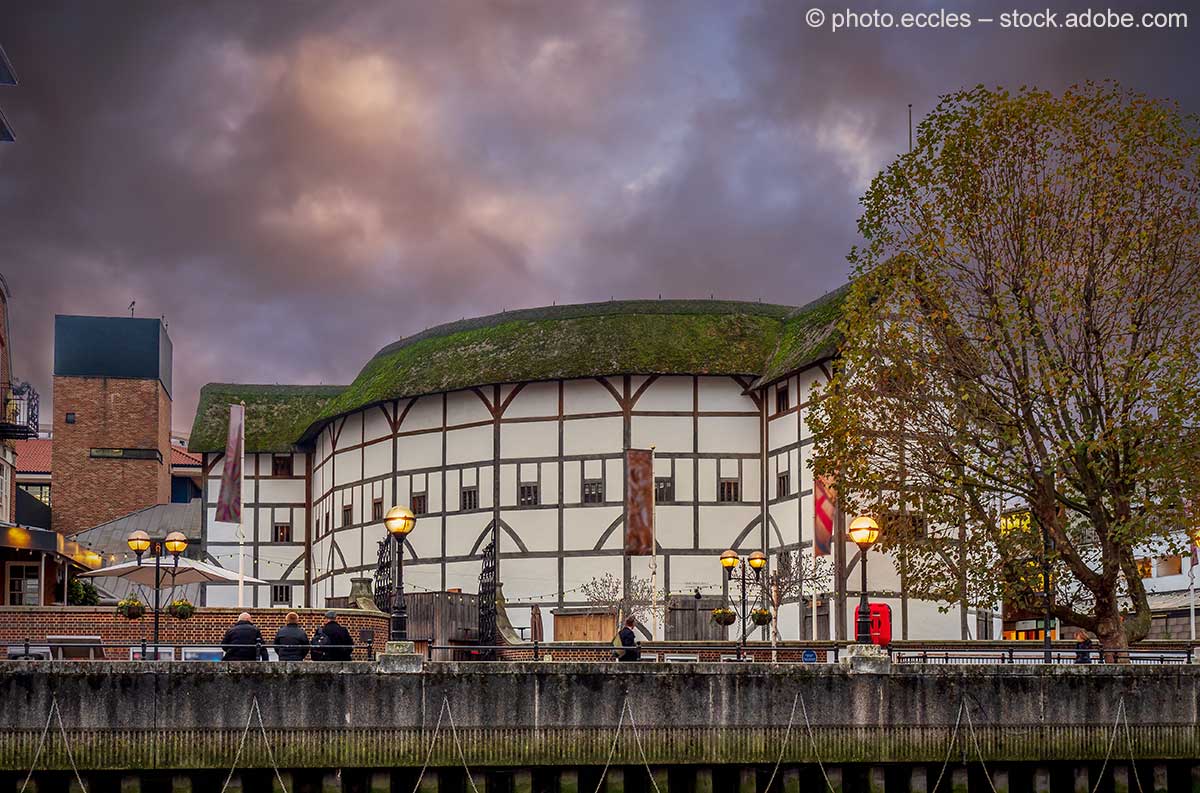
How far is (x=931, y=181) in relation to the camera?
33.8m

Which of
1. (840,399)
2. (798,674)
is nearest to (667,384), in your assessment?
(840,399)

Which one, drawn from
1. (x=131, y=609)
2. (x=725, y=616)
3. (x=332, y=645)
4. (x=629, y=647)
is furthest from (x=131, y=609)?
(x=725, y=616)

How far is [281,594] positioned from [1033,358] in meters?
44.5

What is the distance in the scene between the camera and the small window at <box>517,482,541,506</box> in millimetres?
57250

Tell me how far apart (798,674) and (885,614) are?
22321 mm

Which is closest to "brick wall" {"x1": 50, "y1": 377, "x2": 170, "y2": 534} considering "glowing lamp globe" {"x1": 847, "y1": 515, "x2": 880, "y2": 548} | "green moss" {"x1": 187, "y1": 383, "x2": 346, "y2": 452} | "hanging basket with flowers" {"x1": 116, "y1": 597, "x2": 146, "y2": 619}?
"green moss" {"x1": 187, "y1": 383, "x2": 346, "y2": 452}

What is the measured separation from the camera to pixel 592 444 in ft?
186

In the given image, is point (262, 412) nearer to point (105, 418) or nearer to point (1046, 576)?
point (105, 418)

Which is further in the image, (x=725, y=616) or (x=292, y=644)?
(x=725, y=616)

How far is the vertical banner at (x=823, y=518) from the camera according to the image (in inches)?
1940

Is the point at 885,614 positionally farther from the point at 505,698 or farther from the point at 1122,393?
the point at 505,698

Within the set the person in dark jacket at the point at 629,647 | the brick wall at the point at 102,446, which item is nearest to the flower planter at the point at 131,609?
the person in dark jacket at the point at 629,647

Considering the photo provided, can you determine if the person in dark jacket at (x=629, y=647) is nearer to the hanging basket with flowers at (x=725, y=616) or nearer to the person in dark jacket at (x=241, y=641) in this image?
the person in dark jacket at (x=241, y=641)

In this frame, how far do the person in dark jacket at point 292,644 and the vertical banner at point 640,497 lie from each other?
2618 centimetres
